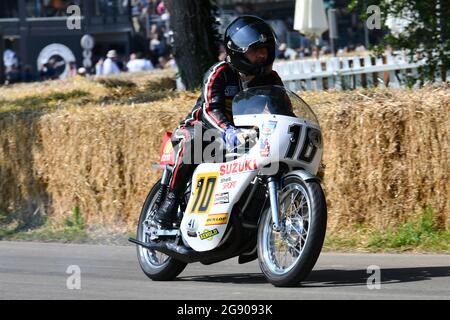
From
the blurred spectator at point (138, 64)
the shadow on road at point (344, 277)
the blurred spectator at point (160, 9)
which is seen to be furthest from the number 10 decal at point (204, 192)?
the blurred spectator at point (160, 9)

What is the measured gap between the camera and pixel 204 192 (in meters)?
7.57

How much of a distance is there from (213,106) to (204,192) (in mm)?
626

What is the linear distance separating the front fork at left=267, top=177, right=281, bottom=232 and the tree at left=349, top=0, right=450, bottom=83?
18.6 feet

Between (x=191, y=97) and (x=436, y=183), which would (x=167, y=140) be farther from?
(x=191, y=97)

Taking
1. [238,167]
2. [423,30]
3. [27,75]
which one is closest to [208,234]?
[238,167]

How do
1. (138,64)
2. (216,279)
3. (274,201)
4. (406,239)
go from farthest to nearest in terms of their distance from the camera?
1. (138,64)
2. (406,239)
3. (216,279)
4. (274,201)

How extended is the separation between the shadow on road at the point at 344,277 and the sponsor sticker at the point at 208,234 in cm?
46

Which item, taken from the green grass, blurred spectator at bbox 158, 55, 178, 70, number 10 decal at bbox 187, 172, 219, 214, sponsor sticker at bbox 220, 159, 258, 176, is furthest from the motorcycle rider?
blurred spectator at bbox 158, 55, 178, 70

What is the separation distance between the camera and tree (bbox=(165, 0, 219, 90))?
47.3ft

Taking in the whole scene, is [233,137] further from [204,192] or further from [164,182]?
[164,182]

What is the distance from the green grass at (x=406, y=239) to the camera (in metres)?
9.16

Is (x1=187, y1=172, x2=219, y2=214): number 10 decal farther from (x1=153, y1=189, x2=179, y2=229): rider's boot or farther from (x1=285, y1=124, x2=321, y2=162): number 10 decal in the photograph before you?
(x1=285, y1=124, x2=321, y2=162): number 10 decal

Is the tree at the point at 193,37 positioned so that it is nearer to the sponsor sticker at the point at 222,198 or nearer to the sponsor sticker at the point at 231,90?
the sponsor sticker at the point at 231,90
